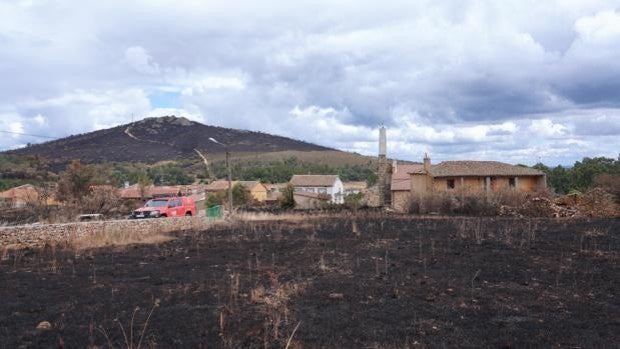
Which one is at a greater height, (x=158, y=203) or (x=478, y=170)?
(x=478, y=170)

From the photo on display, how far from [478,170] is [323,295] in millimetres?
37288

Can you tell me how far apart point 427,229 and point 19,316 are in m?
16.2

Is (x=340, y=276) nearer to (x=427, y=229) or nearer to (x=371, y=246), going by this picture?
(x=371, y=246)

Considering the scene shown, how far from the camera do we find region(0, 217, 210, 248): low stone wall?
18.7m

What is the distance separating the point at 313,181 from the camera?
319 ft

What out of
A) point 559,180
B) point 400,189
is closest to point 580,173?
point 559,180

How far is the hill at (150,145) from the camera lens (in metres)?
103

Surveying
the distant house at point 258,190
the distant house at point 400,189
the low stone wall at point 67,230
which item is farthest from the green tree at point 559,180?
the distant house at point 258,190

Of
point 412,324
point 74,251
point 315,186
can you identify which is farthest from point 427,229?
point 315,186

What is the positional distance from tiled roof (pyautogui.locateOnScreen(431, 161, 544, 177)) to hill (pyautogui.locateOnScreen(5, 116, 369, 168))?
1875 inches

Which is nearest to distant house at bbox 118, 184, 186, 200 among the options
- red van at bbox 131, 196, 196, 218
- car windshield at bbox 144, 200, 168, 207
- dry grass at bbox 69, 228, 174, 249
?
red van at bbox 131, 196, 196, 218

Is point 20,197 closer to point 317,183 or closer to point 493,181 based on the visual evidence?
point 493,181

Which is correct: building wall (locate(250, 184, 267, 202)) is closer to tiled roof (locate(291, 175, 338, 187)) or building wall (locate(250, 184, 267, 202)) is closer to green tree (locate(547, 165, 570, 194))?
tiled roof (locate(291, 175, 338, 187))

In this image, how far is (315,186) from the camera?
9588 centimetres
